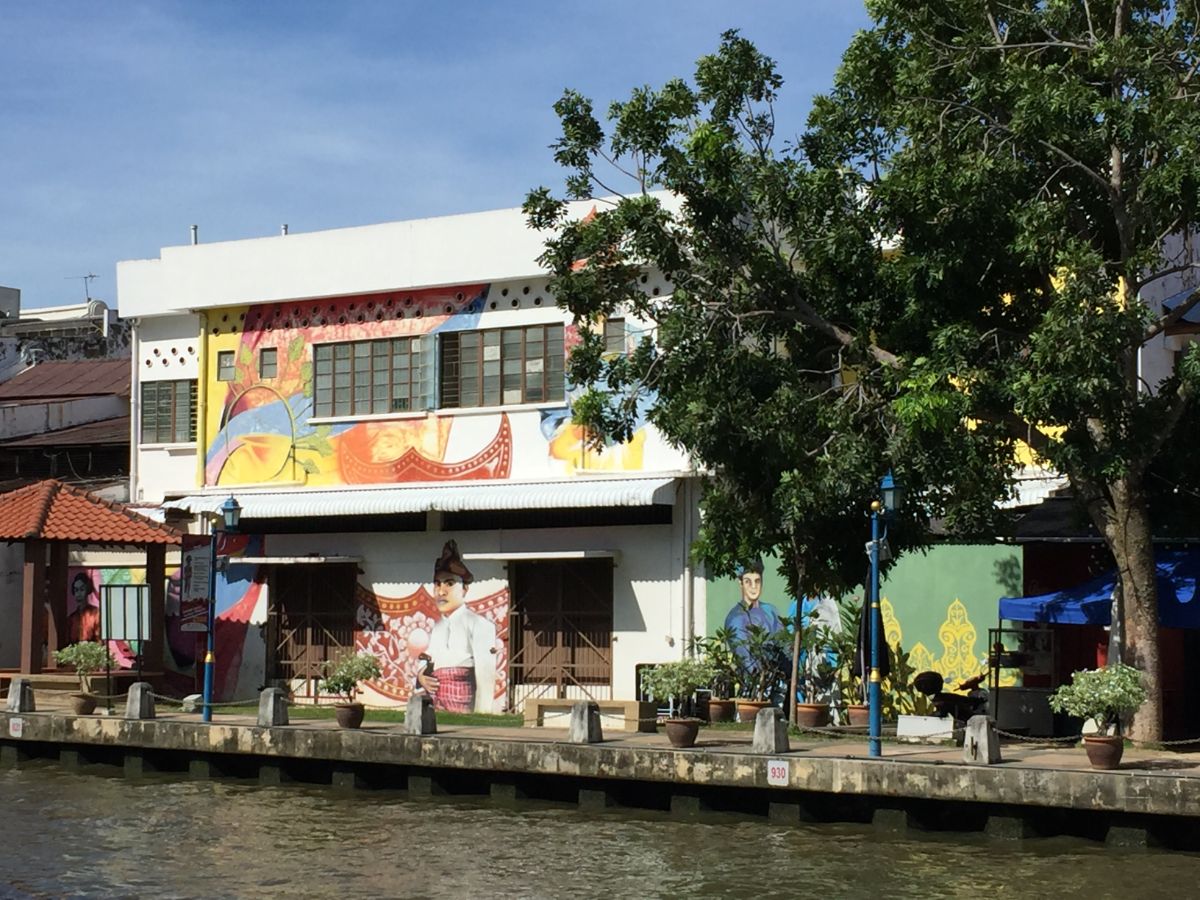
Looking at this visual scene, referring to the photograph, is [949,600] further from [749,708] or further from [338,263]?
[338,263]

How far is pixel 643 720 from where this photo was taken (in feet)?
82.4

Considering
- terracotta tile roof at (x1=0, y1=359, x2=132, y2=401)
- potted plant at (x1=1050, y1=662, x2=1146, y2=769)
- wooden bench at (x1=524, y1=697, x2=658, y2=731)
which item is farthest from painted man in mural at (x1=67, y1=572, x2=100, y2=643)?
potted plant at (x1=1050, y1=662, x2=1146, y2=769)

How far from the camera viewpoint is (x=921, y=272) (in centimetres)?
2277

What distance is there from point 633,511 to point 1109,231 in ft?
29.3

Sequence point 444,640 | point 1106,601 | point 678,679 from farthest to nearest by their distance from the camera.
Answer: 1. point 444,640
2. point 1106,601
3. point 678,679

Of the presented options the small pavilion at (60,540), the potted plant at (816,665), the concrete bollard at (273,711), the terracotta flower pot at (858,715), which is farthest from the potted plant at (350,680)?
the terracotta flower pot at (858,715)

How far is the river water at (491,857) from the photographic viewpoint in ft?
55.9

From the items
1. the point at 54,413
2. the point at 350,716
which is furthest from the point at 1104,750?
the point at 54,413

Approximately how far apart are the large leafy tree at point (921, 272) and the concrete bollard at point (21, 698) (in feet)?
32.8

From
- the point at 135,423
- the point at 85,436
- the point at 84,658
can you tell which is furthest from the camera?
the point at 85,436

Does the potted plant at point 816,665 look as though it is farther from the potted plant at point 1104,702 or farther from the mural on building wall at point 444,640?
the potted plant at point 1104,702

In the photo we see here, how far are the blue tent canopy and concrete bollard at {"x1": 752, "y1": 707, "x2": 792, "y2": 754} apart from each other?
400 centimetres

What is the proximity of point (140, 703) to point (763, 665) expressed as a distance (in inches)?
350

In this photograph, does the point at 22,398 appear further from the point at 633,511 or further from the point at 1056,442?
the point at 1056,442
